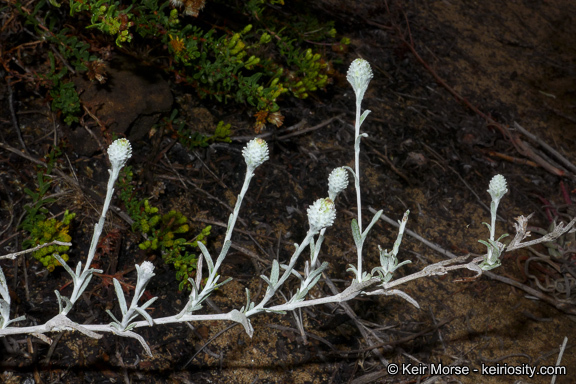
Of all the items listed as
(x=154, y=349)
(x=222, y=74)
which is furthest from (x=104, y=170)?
(x=154, y=349)

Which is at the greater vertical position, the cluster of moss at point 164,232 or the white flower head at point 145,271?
the white flower head at point 145,271

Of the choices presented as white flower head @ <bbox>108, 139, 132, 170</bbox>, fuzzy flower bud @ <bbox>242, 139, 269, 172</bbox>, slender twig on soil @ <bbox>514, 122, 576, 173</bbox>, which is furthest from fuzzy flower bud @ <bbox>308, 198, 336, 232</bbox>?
slender twig on soil @ <bbox>514, 122, 576, 173</bbox>

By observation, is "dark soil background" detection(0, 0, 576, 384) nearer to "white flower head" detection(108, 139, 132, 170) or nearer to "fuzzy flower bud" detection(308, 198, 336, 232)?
"white flower head" detection(108, 139, 132, 170)

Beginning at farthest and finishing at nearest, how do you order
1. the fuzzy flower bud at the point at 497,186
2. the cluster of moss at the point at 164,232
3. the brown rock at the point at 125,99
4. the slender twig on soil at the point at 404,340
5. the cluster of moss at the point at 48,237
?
1. the brown rock at the point at 125,99
2. the slender twig on soil at the point at 404,340
3. the cluster of moss at the point at 164,232
4. the cluster of moss at the point at 48,237
5. the fuzzy flower bud at the point at 497,186

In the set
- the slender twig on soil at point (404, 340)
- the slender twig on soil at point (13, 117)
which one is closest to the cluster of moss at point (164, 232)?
the slender twig on soil at point (13, 117)

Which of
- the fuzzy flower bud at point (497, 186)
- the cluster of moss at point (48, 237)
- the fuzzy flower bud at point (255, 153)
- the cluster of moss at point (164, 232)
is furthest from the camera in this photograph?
the cluster of moss at point (164, 232)

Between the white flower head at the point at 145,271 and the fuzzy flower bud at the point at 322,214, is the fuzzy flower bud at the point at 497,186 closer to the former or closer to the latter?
the fuzzy flower bud at the point at 322,214

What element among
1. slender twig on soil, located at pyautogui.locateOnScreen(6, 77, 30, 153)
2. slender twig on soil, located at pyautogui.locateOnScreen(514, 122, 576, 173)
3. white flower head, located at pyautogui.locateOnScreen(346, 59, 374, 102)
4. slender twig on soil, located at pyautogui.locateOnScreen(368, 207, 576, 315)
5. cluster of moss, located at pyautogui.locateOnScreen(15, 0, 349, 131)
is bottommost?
slender twig on soil, located at pyautogui.locateOnScreen(368, 207, 576, 315)

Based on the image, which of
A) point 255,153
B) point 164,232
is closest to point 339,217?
point 164,232
